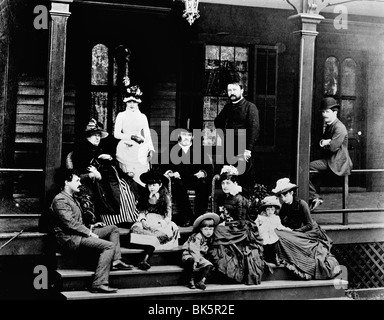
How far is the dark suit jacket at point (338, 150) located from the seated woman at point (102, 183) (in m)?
3.08

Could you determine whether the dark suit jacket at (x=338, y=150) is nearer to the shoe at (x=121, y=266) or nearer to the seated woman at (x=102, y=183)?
the seated woman at (x=102, y=183)

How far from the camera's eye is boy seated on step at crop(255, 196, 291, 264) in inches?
377

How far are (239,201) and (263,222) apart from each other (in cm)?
46

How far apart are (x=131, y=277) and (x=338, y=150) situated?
156 inches

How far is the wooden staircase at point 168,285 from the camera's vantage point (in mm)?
8469

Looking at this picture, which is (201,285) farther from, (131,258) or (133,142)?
(133,142)

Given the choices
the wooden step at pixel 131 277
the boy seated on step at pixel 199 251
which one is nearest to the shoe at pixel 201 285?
the boy seated on step at pixel 199 251

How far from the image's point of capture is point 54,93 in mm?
9102

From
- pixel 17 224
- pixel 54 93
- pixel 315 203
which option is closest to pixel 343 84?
pixel 315 203

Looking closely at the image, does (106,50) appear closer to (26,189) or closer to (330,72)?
(26,189)

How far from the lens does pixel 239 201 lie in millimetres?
9562

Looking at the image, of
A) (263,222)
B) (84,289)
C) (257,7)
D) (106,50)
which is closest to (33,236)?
(84,289)

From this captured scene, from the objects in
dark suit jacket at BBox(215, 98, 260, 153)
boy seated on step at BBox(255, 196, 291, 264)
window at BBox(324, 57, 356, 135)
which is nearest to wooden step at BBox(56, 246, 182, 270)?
boy seated on step at BBox(255, 196, 291, 264)

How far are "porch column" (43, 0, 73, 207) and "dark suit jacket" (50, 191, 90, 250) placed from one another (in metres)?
0.42
